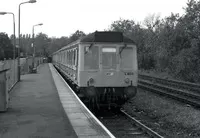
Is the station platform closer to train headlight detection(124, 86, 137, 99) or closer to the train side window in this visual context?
the train side window

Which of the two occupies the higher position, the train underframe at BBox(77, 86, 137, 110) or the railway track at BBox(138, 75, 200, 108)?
the train underframe at BBox(77, 86, 137, 110)

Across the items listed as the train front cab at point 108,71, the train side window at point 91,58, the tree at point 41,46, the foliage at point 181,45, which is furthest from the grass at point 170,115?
the tree at point 41,46

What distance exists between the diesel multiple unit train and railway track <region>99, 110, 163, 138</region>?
2.96 ft

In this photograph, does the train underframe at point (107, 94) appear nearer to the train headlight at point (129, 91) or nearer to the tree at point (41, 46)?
the train headlight at point (129, 91)

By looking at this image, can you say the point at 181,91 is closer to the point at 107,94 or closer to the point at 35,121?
the point at 107,94

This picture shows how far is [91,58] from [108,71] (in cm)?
92

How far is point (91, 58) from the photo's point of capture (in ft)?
44.1

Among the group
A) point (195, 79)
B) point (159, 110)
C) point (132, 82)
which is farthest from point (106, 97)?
point (195, 79)

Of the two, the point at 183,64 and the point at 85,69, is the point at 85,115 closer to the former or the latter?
the point at 85,69

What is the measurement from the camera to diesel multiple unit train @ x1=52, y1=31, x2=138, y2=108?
13.2m

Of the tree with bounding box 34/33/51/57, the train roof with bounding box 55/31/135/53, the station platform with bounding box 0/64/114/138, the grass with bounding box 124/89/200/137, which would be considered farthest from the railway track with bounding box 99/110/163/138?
the tree with bounding box 34/33/51/57

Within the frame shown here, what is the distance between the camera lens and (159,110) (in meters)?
13.9

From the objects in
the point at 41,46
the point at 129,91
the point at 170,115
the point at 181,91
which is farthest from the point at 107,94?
the point at 41,46

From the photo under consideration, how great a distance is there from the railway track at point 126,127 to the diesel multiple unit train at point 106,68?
0.90 m
